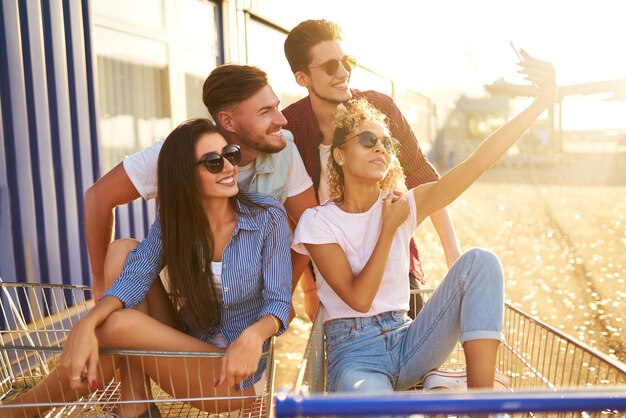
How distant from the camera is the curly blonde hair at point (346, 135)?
2.63 metres

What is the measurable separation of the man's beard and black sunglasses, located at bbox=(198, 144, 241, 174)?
390 mm

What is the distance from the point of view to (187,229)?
2.41 m

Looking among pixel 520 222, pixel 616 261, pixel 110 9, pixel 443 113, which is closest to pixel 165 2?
pixel 110 9

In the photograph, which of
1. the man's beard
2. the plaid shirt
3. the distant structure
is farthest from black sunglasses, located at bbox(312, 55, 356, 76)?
the distant structure

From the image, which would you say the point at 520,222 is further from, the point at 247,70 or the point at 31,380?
the point at 31,380

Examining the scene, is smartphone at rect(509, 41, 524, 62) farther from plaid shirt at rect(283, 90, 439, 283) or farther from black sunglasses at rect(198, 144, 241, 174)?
black sunglasses at rect(198, 144, 241, 174)

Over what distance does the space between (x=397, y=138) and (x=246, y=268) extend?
115 centimetres

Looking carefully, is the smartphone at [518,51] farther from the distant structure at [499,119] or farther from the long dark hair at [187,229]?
the distant structure at [499,119]

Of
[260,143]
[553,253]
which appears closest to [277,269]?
[260,143]

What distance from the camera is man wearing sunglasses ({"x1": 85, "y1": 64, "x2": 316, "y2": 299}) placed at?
276 cm

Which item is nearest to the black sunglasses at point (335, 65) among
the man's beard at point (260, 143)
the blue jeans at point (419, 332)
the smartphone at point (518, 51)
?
the man's beard at point (260, 143)

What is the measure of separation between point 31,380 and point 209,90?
140 centimetres

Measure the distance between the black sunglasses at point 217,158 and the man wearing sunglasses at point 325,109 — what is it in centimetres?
75

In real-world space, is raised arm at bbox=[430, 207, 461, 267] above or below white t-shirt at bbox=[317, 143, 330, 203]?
below
